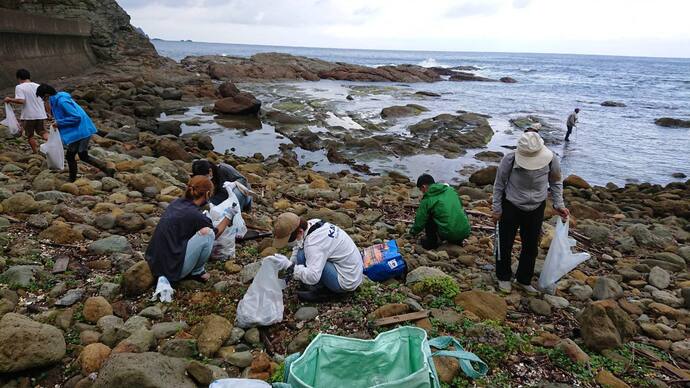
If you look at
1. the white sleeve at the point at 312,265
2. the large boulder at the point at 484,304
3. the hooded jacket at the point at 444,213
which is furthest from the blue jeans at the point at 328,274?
the hooded jacket at the point at 444,213

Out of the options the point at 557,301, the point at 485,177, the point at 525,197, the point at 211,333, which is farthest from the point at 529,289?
the point at 485,177

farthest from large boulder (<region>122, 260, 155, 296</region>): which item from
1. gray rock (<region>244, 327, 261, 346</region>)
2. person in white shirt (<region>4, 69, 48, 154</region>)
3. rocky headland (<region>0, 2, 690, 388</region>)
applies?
person in white shirt (<region>4, 69, 48, 154</region>)

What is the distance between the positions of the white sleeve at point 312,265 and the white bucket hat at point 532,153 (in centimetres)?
249

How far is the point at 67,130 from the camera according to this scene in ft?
24.1

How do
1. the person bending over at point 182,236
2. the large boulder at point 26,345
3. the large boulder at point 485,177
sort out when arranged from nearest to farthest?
the large boulder at point 26,345 < the person bending over at point 182,236 < the large boulder at point 485,177

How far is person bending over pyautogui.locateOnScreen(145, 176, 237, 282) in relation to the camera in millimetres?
4723

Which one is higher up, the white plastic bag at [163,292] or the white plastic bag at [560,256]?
the white plastic bag at [560,256]

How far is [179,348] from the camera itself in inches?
153

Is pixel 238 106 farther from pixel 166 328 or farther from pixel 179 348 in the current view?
pixel 179 348

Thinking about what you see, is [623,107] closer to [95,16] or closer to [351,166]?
[351,166]

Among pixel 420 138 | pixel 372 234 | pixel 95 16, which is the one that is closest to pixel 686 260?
pixel 372 234

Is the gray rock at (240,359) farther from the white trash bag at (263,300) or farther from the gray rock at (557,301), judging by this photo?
the gray rock at (557,301)

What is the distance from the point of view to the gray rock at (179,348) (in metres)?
3.85

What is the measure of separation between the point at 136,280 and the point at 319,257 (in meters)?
1.96
